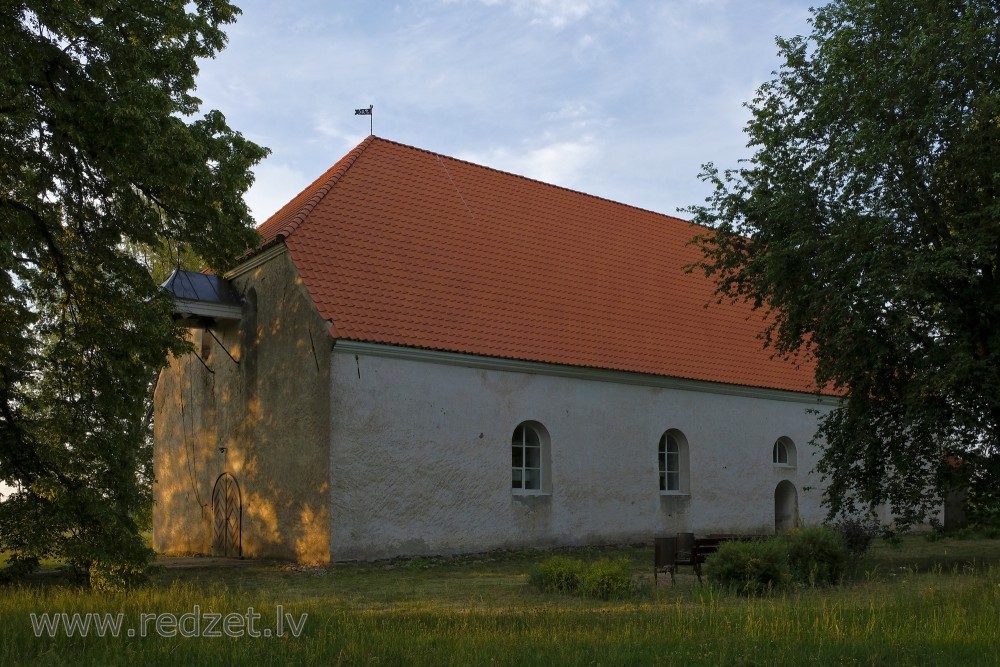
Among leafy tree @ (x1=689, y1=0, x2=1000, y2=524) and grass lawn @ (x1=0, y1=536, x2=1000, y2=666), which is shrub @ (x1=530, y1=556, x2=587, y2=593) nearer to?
grass lawn @ (x1=0, y1=536, x2=1000, y2=666)

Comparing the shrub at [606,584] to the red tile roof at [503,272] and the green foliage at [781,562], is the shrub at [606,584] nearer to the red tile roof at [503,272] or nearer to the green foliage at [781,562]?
the green foliage at [781,562]

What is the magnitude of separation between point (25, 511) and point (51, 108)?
197 inches

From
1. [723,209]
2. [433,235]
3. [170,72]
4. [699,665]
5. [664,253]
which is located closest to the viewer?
[699,665]

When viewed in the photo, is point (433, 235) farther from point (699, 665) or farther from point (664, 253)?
point (699, 665)

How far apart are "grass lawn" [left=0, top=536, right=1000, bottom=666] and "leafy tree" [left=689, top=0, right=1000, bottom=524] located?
330 centimetres

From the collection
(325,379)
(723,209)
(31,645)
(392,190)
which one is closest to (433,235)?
(392,190)

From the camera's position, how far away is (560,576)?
38.4ft

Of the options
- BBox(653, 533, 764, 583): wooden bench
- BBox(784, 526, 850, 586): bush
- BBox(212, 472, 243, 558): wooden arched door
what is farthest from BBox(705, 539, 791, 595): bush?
BBox(212, 472, 243, 558): wooden arched door

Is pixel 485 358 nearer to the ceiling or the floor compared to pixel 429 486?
nearer to the ceiling

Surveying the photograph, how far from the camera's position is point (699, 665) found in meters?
6.87

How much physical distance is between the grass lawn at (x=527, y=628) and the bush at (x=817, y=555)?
743 mm

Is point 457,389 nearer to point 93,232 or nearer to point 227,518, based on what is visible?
point 227,518

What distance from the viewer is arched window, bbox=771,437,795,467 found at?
78.3 feet

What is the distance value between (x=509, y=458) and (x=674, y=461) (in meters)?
5.10
